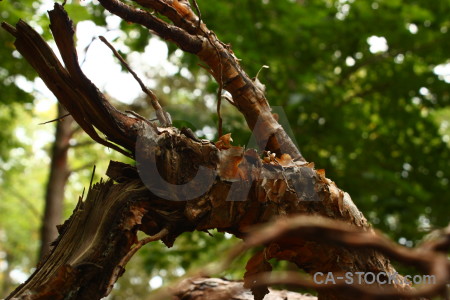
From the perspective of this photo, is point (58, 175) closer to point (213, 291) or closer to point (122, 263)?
point (213, 291)

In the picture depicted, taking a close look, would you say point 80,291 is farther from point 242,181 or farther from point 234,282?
point 234,282

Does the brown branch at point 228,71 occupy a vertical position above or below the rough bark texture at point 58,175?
below

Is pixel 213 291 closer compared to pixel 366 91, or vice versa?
pixel 213 291

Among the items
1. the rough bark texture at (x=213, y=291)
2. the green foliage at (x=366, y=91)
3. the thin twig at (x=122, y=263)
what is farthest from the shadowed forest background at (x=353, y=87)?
the thin twig at (x=122, y=263)

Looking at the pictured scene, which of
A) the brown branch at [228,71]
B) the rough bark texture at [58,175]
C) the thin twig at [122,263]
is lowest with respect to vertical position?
the thin twig at [122,263]

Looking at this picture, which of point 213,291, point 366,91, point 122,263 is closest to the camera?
point 122,263

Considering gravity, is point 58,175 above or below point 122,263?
above

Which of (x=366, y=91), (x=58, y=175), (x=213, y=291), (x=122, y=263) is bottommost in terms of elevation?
(x=122, y=263)

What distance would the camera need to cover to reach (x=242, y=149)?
1420 millimetres

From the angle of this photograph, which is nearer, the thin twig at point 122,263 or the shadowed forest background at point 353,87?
the thin twig at point 122,263

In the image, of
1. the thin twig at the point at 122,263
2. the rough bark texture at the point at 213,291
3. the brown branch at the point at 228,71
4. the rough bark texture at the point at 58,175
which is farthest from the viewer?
the rough bark texture at the point at 58,175

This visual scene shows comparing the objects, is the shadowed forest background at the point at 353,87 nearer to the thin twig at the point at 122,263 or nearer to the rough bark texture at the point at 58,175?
the rough bark texture at the point at 58,175

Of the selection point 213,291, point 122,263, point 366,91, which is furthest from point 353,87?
point 122,263

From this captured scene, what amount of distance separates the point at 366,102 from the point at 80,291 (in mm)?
4101
